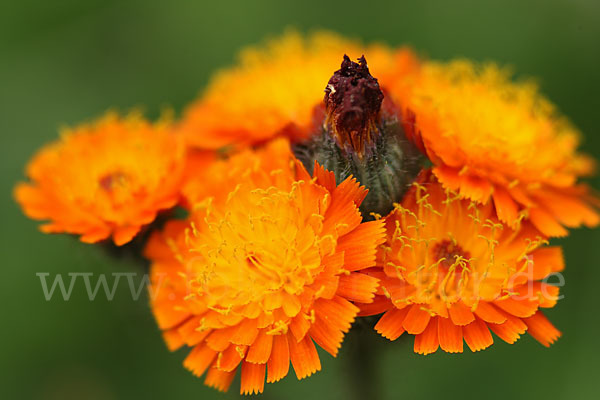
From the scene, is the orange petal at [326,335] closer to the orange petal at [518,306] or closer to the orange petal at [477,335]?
the orange petal at [477,335]

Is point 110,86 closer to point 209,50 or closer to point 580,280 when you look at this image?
point 209,50

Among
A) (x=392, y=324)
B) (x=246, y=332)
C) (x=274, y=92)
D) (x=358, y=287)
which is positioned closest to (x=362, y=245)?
(x=358, y=287)

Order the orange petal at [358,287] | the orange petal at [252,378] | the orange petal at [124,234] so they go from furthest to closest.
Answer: the orange petal at [124,234]
the orange petal at [252,378]
the orange petal at [358,287]

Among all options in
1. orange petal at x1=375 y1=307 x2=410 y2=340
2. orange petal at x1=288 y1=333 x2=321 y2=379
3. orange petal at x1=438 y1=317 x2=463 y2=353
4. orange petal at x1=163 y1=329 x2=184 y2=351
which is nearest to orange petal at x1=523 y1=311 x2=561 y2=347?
orange petal at x1=438 y1=317 x2=463 y2=353

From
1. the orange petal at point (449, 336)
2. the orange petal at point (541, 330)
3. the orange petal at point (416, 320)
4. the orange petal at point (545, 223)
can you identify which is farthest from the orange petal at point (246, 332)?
the orange petal at point (545, 223)

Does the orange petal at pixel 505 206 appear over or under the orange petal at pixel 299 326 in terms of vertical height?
over

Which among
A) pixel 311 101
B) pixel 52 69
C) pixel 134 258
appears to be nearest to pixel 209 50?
pixel 52 69

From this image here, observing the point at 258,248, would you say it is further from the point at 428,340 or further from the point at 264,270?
the point at 428,340
